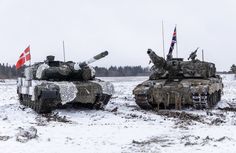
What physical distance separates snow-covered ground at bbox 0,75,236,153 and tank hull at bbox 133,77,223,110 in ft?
6.16

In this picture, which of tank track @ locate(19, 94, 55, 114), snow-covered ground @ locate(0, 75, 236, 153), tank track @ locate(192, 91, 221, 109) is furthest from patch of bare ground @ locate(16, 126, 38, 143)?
tank track @ locate(192, 91, 221, 109)

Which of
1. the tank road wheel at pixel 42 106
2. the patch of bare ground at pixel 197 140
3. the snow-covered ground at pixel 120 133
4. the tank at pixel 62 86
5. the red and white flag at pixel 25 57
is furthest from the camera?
the red and white flag at pixel 25 57

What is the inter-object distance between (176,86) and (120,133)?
7.40m

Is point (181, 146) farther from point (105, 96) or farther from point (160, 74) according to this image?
point (160, 74)

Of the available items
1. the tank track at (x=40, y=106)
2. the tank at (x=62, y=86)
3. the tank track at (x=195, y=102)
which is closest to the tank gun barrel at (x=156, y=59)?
the tank track at (x=195, y=102)

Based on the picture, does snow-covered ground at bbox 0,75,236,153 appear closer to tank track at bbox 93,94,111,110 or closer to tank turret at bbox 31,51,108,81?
tank track at bbox 93,94,111,110

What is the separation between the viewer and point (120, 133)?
11.4m

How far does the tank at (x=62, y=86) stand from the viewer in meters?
16.2

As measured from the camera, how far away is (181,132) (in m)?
11.5

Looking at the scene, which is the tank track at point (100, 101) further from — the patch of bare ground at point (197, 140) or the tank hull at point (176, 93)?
the patch of bare ground at point (197, 140)

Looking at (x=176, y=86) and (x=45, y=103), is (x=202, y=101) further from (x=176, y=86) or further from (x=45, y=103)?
(x=45, y=103)

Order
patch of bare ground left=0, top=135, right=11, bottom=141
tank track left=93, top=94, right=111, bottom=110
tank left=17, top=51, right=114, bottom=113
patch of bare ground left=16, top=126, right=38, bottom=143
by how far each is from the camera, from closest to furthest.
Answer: patch of bare ground left=16, top=126, right=38, bottom=143, patch of bare ground left=0, top=135, right=11, bottom=141, tank left=17, top=51, right=114, bottom=113, tank track left=93, top=94, right=111, bottom=110

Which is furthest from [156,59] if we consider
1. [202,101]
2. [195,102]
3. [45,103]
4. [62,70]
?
[45,103]

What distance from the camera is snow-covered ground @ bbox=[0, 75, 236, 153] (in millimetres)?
9125
